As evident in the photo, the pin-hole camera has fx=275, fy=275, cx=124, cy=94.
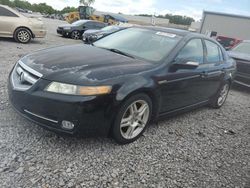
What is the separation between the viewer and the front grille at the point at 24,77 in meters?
3.29

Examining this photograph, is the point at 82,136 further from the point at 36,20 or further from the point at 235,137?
the point at 36,20

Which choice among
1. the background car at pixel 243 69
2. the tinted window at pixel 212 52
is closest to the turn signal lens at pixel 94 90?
the tinted window at pixel 212 52

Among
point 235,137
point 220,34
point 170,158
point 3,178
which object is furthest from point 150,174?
point 220,34

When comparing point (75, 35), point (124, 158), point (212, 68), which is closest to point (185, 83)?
point (212, 68)

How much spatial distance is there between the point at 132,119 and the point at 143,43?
4.47ft

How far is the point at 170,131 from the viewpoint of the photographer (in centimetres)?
434

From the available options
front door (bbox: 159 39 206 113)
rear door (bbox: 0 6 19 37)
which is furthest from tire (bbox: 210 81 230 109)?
rear door (bbox: 0 6 19 37)

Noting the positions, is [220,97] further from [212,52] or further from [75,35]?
[75,35]

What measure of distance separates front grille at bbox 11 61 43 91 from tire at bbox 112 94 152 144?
1090 millimetres

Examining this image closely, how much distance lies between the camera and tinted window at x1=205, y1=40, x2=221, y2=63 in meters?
5.11

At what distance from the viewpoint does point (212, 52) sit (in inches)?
208

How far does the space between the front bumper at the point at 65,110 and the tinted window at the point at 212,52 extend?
2.71 metres

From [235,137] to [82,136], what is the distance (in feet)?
9.02

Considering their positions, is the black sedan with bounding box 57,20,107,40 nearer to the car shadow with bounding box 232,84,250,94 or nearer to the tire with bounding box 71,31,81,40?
the tire with bounding box 71,31,81,40
